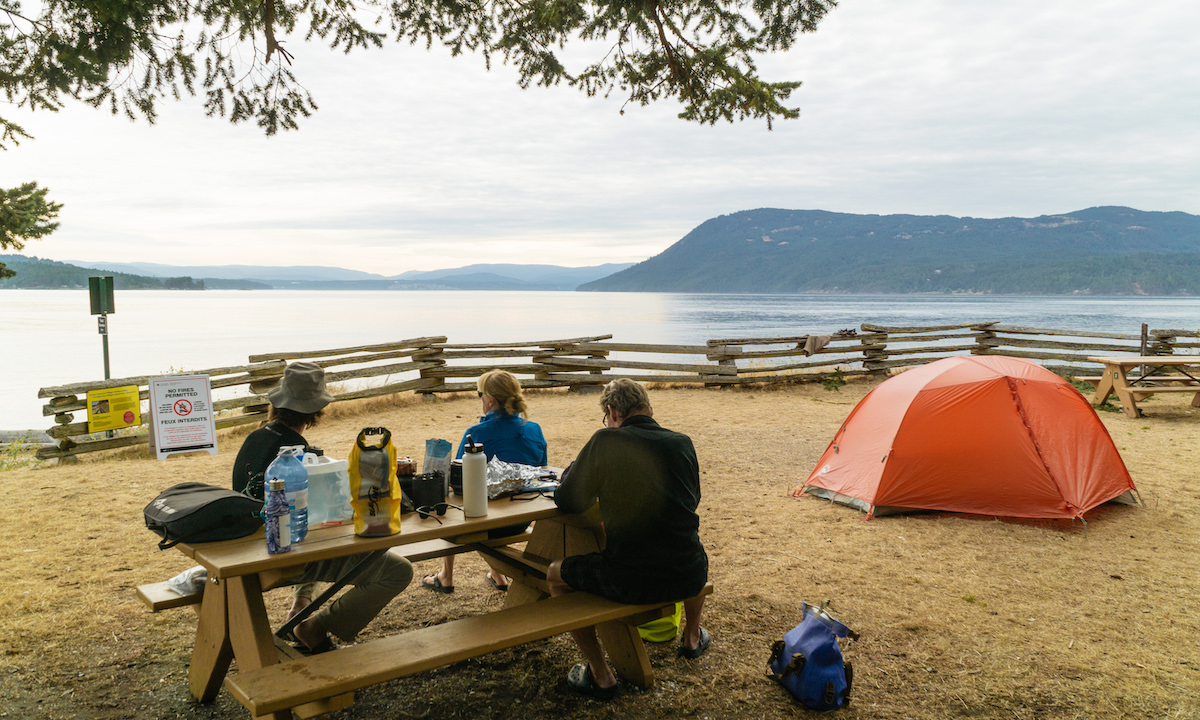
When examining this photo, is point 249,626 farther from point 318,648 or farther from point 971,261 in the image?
point 971,261

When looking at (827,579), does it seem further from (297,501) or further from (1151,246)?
(1151,246)

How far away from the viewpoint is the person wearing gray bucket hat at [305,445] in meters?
2.86

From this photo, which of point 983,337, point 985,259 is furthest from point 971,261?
point 983,337

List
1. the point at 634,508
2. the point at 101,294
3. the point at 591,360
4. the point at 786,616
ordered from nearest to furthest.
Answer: the point at 634,508
the point at 786,616
the point at 101,294
the point at 591,360

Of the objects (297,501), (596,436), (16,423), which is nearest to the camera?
(297,501)

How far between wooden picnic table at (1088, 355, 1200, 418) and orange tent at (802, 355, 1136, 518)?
5403 mm

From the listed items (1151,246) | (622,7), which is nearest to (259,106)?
(622,7)

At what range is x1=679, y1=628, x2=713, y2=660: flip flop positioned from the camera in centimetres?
330

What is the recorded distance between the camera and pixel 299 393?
9.41 ft

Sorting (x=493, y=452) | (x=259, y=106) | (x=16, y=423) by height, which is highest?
(x=259, y=106)

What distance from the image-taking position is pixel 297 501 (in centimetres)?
237

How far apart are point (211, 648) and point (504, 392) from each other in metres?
1.79

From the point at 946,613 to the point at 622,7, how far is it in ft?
13.8

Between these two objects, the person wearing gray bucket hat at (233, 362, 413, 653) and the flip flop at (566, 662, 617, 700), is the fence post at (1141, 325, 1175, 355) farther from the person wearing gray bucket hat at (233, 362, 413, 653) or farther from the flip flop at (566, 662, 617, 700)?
the person wearing gray bucket hat at (233, 362, 413, 653)
